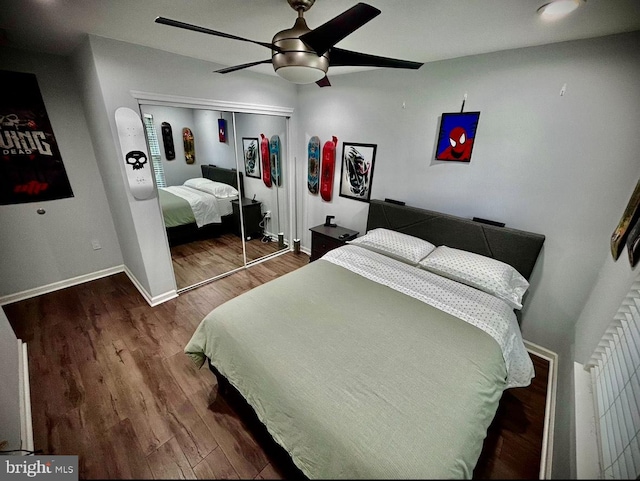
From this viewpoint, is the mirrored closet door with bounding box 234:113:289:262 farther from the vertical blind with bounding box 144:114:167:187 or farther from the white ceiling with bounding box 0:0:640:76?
the white ceiling with bounding box 0:0:640:76

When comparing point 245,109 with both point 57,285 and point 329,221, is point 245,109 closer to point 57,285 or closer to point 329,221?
point 329,221

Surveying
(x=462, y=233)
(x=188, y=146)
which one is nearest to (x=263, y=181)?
(x=188, y=146)

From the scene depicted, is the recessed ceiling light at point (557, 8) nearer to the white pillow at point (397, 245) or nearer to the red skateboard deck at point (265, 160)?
the white pillow at point (397, 245)

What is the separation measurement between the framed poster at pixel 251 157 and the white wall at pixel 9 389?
2425 mm

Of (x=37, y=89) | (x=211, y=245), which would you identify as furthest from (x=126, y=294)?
(x=37, y=89)

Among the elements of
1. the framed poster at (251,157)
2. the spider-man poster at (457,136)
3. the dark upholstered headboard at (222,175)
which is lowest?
the dark upholstered headboard at (222,175)

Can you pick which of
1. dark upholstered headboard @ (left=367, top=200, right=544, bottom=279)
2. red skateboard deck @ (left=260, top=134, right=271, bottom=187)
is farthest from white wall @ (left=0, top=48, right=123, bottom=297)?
dark upholstered headboard @ (left=367, top=200, right=544, bottom=279)

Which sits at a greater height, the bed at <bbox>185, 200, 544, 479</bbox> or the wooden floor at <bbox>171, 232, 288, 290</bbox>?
the bed at <bbox>185, 200, 544, 479</bbox>

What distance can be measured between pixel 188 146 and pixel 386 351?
2695 millimetres

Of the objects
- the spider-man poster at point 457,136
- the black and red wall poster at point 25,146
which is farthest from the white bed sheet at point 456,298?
the black and red wall poster at point 25,146

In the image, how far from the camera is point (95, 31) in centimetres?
176

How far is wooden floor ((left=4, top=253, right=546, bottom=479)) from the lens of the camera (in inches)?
55.1

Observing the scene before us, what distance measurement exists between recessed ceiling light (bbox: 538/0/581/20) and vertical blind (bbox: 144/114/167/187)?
286 centimetres

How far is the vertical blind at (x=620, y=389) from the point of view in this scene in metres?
0.64
